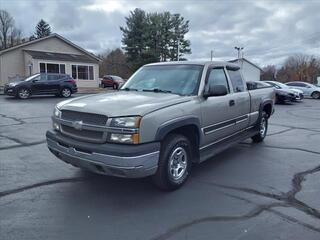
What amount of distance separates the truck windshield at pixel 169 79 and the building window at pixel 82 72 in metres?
30.0

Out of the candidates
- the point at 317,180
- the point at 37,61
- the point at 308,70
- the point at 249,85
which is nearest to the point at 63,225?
the point at 317,180

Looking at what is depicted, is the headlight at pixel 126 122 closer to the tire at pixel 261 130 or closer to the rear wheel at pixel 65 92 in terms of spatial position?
the tire at pixel 261 130

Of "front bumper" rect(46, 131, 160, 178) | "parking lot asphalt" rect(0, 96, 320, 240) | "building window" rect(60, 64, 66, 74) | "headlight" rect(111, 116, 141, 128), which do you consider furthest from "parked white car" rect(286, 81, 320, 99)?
"headlight" rect(111, 116, 141, 128)

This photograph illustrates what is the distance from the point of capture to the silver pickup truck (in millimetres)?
3926

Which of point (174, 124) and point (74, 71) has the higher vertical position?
point (74, 71)

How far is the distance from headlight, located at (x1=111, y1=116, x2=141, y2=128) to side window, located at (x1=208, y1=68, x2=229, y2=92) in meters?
1.93

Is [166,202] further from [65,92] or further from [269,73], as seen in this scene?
[269,73]

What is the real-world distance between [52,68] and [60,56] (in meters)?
→ 1.89

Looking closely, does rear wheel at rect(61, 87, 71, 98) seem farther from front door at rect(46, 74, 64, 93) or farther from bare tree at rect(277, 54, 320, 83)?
bare tree at rect(277, 54, 320, 83)

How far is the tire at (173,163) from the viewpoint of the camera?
14.2 ft

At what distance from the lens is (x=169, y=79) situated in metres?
5.41

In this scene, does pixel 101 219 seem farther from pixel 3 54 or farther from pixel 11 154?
pixel 3 54

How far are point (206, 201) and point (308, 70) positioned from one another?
67.6 meters

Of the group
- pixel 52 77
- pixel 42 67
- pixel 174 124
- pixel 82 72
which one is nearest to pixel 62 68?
pixel 42 67
